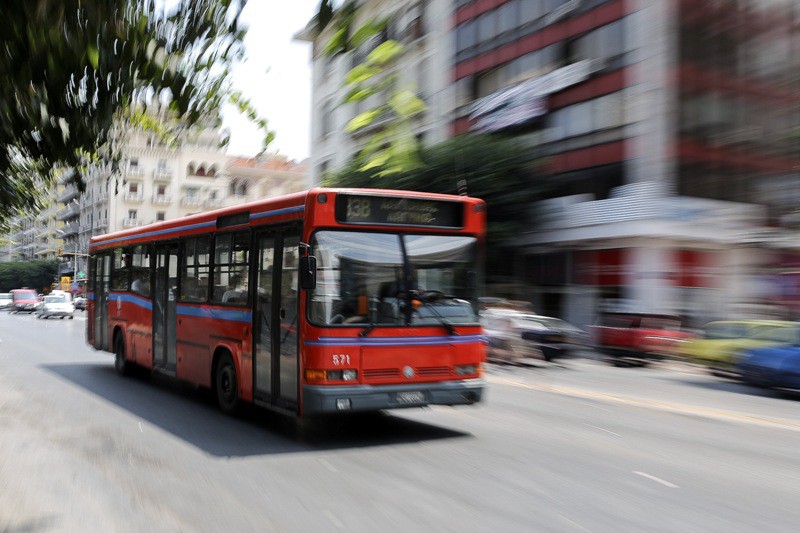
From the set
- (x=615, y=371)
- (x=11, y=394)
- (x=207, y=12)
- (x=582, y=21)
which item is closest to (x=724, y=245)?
(x=582, y=21)

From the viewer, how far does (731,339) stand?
60.9 feet

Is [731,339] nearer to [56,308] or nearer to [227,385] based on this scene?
[227,385]

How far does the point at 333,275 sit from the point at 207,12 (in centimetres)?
377

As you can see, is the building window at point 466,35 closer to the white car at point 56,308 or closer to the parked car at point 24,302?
the white car at point 56,308

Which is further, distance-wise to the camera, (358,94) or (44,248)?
(44,248)

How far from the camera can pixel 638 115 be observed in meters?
28.8

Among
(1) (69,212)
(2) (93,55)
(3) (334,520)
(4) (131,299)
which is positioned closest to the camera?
(2) (93,55)

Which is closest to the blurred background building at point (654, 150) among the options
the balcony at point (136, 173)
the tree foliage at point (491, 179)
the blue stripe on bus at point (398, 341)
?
the tree foliage at point (491, 179)

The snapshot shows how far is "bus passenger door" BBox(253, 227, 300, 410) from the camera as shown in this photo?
867 centimetres

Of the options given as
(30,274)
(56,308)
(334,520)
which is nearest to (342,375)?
(334,520)

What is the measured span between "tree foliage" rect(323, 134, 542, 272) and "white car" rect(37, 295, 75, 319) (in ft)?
86.2

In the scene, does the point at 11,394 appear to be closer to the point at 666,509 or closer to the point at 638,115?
the point at 666,509

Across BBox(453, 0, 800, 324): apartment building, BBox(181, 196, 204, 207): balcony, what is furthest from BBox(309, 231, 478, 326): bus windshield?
BBox(181, 196, 204, 207): balcony

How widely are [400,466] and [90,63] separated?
4.37m
